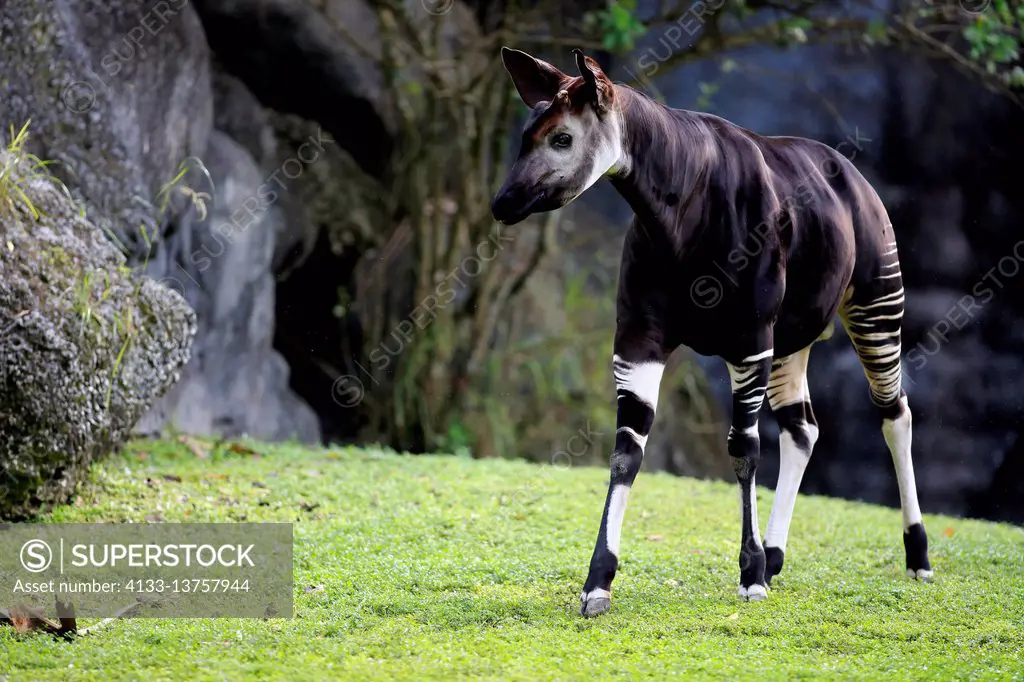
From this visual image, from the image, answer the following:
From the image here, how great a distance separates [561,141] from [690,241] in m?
0.67

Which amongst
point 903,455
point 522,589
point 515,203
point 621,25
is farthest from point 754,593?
point 621,25

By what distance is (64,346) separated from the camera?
16.4 feet

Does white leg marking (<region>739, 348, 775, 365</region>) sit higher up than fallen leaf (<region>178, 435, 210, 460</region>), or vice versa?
white leg marking (<region>739, 348, 775, 365</region>)

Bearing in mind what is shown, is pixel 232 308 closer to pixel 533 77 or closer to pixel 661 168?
pixel 533 77

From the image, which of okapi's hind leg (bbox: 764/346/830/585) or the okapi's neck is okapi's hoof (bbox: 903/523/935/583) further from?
the okapi's neck

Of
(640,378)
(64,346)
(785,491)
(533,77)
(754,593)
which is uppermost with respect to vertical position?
(533,77)

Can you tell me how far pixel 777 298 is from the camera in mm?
4145

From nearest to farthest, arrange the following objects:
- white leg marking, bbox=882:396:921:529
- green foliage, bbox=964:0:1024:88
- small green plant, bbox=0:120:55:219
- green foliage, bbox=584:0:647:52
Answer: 1. white leg marking, bbox=882:396:921:529
2. small green plant, bbox=0:120:55:219
3. green foliage, bbox=964:0:1024:88
4. green foliage, bbox=584:0:647:52

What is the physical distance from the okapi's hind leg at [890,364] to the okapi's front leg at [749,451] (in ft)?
3.34

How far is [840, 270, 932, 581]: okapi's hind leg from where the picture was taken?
4852 millimetres

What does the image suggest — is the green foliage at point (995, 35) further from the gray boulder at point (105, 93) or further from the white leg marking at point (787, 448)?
the gray boulder at point (105, 93)

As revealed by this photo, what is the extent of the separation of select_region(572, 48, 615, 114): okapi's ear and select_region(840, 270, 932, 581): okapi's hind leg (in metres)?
1.77

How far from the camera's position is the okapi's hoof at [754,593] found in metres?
4.15

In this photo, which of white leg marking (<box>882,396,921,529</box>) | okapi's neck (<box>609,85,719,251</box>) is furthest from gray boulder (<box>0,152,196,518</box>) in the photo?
white leg marking (<box>882,396,921,529</box>)
